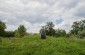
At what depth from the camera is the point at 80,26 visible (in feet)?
143

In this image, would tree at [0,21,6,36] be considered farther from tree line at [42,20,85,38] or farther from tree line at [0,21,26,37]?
tree line at [42,20,85,38]

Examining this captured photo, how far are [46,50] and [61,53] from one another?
165 cm

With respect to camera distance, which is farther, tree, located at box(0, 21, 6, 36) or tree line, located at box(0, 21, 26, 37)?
tree, located at box(0, 21, 6, 36)

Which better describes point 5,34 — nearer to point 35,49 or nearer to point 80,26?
point 80,26

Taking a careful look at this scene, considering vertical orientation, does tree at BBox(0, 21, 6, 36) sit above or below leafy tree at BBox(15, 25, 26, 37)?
above

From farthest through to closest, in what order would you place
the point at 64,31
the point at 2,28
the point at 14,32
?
the point at 14,32 → the point at 2,28 → the point at 64,31

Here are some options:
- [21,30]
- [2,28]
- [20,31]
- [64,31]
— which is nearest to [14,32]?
[2,28]

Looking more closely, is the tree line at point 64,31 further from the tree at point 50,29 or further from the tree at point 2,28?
the tree at point 2,28

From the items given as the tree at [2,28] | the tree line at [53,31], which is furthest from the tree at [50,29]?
the tree at [2,28]

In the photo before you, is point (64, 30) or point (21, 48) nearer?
point (21, 48)

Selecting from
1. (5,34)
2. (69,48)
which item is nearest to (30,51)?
(69,48)

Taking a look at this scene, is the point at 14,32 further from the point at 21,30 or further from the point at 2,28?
the point at 21,30

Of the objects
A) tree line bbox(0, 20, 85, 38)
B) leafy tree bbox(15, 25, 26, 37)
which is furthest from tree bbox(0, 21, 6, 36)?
leafy tree bbox(15, 25, 26, 37)

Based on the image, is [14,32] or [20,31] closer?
[20,31]
